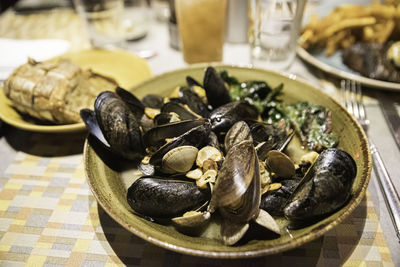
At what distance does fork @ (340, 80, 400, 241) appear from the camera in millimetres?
1120

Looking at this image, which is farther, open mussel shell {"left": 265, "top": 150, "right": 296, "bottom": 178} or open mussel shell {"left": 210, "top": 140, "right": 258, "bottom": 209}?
open mussel shell {"left": 265, "top": 150, "right": 296, "bottom": 178}

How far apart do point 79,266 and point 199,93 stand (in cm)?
94

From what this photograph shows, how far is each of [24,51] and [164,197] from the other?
1839mm

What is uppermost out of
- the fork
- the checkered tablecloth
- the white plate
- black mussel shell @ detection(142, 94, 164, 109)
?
black mussel shell @ detection(142, 94, 164, 109)

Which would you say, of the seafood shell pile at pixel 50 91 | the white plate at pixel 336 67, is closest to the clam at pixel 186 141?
the seafood shell pile at pixel 50 91

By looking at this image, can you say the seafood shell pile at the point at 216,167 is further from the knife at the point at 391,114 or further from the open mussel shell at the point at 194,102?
the knife at the point at 391,114

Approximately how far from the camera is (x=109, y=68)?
6.64ft

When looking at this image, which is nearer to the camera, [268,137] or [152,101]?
[268,137]

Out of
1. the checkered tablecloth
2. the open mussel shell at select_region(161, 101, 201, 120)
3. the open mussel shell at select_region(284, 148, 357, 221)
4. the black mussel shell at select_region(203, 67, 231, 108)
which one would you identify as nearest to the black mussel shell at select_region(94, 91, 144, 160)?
the open mussel shell at select_region(161, 101, 201, 120)

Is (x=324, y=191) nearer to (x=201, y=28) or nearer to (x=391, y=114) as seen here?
(x=391, y=114)

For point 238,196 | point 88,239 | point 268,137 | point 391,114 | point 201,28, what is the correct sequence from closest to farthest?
point 238,196 → point 88,239 → point 268,137 → point 391,114 → point 201,28

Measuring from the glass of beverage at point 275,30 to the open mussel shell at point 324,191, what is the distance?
4.16ft

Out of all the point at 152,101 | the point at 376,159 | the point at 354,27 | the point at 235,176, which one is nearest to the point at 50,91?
the point at 152,101

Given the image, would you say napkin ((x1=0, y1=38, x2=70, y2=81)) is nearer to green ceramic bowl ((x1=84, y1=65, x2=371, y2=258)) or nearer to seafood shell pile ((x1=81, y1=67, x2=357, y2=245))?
green ceramic bowl ((x1=84, y1=65, x2=371, y2=258))
